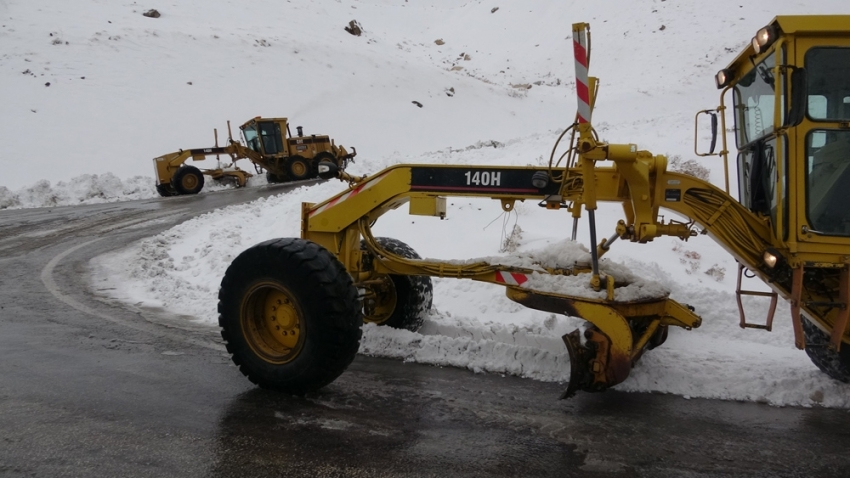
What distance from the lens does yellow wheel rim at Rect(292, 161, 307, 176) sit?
972 inches

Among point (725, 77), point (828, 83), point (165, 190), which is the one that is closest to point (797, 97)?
point (828, 83)

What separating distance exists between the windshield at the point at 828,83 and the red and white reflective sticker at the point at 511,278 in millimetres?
2286

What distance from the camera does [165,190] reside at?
21719mm

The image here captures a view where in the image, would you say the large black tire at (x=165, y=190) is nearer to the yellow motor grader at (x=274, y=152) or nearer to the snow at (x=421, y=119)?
the snow at (x=421, y=119)

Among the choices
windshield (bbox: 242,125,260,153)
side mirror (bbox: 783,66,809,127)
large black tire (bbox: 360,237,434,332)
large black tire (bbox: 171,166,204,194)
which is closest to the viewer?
side mirror (bbox: 783,66,809,127)

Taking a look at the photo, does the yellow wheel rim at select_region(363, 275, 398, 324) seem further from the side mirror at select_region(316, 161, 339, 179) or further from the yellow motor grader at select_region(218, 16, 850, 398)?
the side mirror at select_region(316, 161, 339, 179)

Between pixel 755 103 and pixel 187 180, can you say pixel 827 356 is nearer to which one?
pixel 755 103

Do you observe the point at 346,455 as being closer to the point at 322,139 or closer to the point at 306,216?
the point at 306,216

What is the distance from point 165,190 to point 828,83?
20.3 m

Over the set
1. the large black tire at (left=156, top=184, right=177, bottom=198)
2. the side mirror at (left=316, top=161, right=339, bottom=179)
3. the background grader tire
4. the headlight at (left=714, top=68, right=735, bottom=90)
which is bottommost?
the side mirror at (left=316, top=161, right=339, bottom=179)

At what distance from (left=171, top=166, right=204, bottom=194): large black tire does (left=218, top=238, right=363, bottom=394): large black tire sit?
57.2 ft

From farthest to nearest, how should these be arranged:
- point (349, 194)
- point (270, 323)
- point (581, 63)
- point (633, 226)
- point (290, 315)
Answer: point (349, 194), point (270, 323), point (290, 315), point (633, 226), point (581, 63)

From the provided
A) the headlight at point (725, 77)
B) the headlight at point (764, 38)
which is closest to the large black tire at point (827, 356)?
the headlight at point (725, 77)

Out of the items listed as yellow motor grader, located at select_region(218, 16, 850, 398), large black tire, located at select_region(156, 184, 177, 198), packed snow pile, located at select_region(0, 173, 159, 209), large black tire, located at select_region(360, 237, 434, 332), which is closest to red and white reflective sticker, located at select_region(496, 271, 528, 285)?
yellow motor grader, located at select_region(218, 16, 850, 398)
